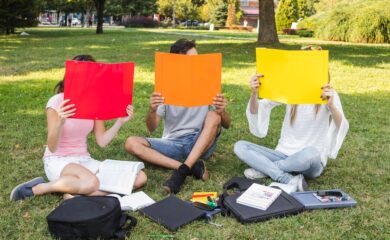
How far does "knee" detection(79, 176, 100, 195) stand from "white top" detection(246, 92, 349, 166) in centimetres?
147

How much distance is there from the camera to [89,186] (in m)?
3.62

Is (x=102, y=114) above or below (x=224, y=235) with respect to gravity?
above

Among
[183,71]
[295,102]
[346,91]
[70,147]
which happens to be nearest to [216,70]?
[183,71]

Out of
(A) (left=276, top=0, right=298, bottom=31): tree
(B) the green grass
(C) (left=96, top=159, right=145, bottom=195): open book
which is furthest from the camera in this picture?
(A) (left=276, top=0, right=298, bottom=31): tree

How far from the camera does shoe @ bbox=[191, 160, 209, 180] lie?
4.16 m

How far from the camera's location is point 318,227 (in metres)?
3.25

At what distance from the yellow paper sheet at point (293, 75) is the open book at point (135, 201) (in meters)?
1.25

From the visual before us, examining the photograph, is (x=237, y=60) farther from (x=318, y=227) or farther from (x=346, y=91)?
(x=318, y=227)

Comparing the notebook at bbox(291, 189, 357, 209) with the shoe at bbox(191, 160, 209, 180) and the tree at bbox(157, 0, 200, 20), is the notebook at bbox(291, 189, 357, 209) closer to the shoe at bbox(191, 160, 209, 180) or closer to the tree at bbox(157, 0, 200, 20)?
the shoe at bbox(191, 160, 209, 180)

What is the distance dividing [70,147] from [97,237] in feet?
3.59

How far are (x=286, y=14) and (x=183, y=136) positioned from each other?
124 feet

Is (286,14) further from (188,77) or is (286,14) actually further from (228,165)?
(188,77)

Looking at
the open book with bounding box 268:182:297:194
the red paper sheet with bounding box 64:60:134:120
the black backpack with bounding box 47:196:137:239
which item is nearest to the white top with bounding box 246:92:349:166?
the open book with bounding box 268:182:297:194

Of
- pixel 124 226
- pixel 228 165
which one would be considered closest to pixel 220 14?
pixel 228 165
